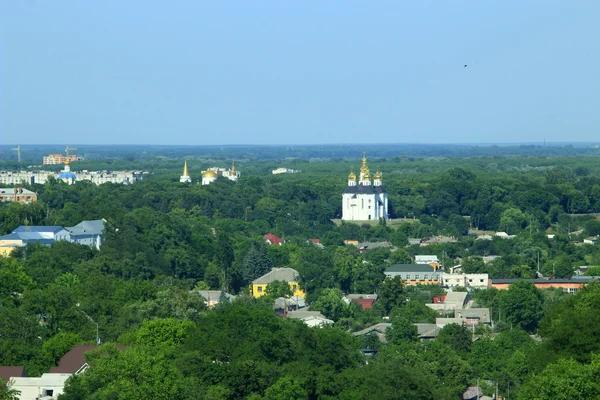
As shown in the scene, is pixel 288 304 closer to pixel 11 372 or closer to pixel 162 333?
pixel 162 333

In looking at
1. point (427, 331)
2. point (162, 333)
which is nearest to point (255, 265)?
point (427, 331)

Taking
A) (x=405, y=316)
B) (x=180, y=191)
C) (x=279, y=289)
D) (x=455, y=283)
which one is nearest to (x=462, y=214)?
(x=180, y=191)

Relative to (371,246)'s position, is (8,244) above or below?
above

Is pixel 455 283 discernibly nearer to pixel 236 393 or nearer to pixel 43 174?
pixel 236 393

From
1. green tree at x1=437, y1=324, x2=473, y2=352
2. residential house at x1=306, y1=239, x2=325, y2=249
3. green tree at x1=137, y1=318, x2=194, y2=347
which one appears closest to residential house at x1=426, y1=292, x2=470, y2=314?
green tree at x1=437, y1=324, x2=473, y2=352

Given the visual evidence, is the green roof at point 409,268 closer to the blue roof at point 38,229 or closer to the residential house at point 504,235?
the blue roof at point 38,229

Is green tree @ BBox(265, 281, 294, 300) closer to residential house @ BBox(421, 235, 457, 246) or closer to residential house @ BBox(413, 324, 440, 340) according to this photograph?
residential house @ BBox(413, 324, 440, 340)
